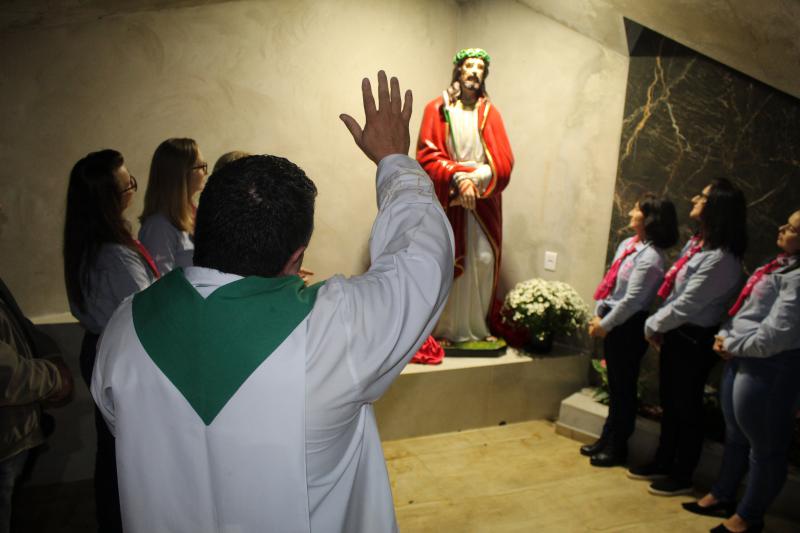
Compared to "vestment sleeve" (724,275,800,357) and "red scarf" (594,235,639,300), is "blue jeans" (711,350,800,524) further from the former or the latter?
"red scarf" (594,235,639,300)

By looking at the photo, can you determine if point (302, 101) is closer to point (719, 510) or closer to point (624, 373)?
point (624, 373)

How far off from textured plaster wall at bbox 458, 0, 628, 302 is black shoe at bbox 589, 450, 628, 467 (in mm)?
1114

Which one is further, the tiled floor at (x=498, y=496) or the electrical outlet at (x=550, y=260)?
the electrical outlet at (x=550, y=260)

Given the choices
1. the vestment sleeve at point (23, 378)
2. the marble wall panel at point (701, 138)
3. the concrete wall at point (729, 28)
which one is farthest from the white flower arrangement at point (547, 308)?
the vestment sleeve at point (23, 378)

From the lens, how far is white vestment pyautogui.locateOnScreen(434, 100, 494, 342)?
160 inches

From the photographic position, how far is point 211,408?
1090mm

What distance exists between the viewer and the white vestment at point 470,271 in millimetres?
4055

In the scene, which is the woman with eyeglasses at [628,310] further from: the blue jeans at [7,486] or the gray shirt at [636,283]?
the blue jeans at [7,486]

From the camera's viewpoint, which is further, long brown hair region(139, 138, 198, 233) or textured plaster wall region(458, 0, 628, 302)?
textured plaster wall region(458, 0, 628, 302)

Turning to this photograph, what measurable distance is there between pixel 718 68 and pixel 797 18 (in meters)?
0.79

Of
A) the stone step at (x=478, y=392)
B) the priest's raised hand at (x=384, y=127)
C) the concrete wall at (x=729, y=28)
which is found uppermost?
the concrete wall at (x=729, y=28)

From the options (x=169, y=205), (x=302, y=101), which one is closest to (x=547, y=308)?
(x=302, y=101)

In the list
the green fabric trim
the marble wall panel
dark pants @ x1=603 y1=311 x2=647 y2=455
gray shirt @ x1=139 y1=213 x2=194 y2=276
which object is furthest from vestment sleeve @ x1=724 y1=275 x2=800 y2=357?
gray shirt @ x1=139 y1=213 x2=194 y2=276

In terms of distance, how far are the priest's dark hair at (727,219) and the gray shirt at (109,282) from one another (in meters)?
2.58
